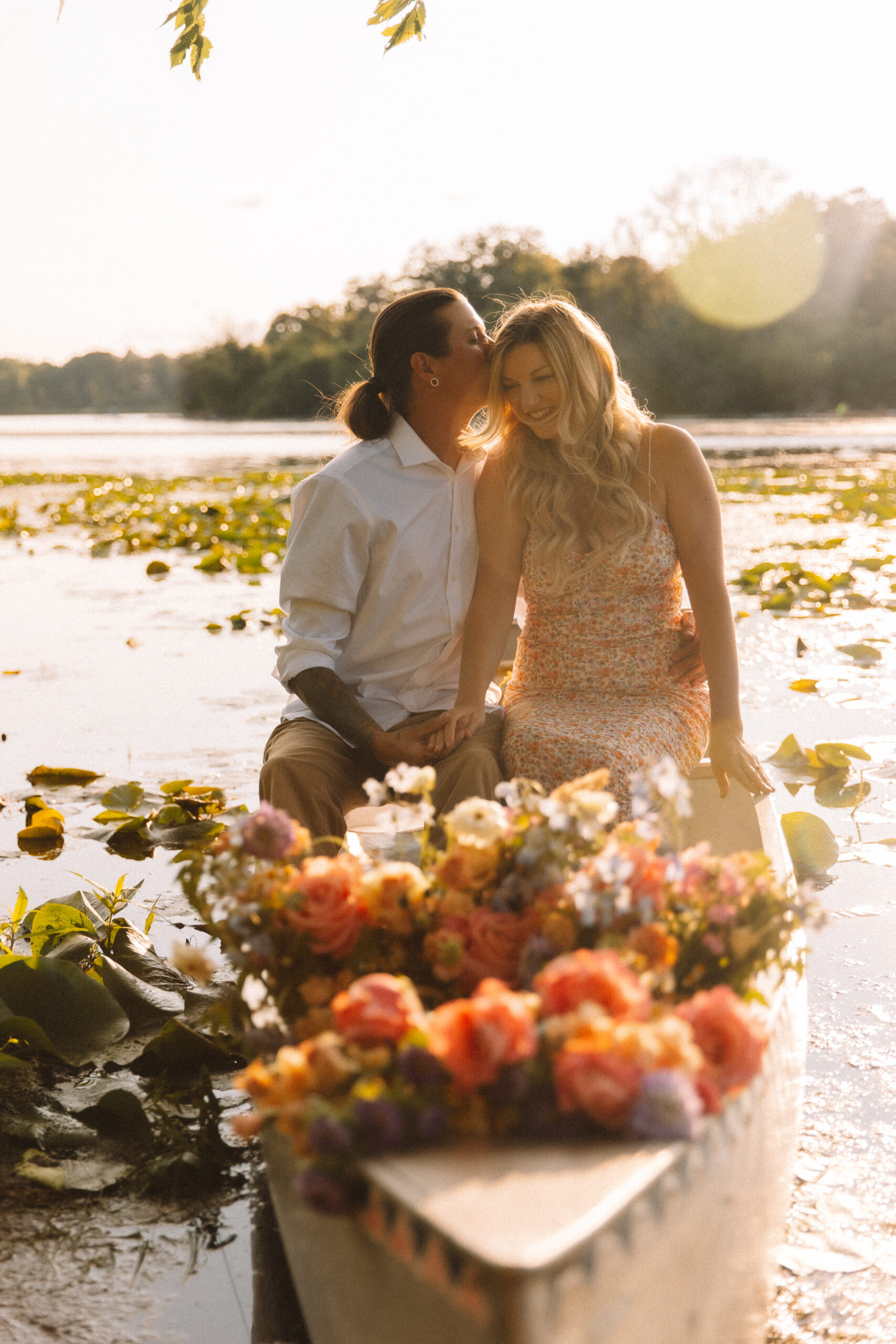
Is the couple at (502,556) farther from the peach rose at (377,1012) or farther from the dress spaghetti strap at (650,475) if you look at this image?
the peach rose at (377,1012)

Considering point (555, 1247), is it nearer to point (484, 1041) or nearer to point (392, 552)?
point (484, 1041)

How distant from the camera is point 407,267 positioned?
63.9 m

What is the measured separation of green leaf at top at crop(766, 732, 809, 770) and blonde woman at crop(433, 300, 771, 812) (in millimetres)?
1358

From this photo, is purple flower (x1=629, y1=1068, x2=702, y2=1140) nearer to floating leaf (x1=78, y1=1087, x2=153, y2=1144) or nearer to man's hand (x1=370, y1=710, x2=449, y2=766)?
floating leaf (x1=78, y1=1087, x2=153, y2=1144)

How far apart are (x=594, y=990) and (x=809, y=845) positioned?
8.24ft

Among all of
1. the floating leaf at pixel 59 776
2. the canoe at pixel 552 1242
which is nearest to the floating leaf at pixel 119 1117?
the canoe at pixel 552 1242

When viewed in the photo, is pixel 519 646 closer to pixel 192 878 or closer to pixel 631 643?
pixel 631 643

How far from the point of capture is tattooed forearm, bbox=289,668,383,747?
2912mm

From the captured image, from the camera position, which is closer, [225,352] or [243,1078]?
[243,1078]

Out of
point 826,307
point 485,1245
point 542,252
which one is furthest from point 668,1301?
point 542,252

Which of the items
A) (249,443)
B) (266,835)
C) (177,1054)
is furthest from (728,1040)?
(249,443)

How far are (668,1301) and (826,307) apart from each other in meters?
51.6

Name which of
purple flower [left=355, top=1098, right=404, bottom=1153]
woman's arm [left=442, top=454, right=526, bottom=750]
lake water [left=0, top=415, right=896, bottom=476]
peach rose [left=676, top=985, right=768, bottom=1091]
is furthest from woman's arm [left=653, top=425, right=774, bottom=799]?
lake water [left=0, top=415, right=896, bottom=476]

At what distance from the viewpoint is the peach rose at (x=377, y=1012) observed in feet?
4.20
